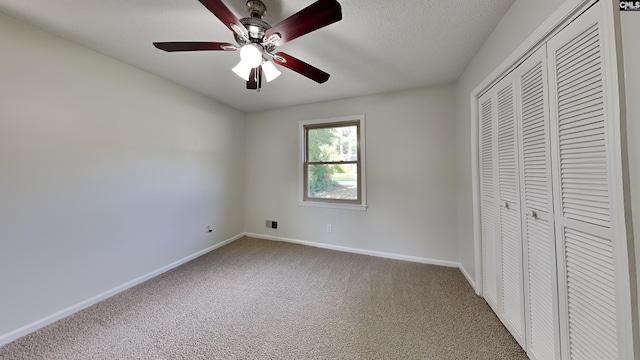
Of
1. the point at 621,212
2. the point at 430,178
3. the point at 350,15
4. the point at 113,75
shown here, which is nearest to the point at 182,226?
the point at 113,75

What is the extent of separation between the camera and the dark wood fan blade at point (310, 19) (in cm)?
99

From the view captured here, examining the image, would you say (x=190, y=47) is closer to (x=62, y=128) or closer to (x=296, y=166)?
(x=62, y=128)

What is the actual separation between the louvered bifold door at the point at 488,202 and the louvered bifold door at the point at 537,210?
364 mm

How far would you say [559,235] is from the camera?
1024mm

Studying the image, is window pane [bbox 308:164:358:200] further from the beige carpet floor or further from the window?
the beige carpet floor

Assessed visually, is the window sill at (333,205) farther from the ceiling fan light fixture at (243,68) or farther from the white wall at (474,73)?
the ceiling fan light fixture at (243,68)

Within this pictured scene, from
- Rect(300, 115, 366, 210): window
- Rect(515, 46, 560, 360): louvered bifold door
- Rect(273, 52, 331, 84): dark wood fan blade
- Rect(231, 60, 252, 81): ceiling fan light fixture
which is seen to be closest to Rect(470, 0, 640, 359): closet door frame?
Rect(515, 46, 560, 360): louvered bifold door

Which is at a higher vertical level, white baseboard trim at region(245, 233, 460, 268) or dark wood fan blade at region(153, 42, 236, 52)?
dark wood fan blade at region(153, 42, 236, 52)

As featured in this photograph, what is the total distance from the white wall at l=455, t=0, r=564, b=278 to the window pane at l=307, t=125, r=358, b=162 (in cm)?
131

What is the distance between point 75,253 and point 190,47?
6.52 ft

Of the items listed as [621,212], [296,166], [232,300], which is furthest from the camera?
[296,166]

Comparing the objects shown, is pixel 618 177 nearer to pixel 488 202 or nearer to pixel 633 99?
pixel 633 99

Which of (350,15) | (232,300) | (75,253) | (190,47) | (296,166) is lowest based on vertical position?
(232,300)

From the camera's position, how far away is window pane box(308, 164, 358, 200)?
309 cm
